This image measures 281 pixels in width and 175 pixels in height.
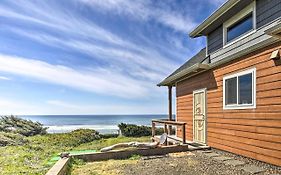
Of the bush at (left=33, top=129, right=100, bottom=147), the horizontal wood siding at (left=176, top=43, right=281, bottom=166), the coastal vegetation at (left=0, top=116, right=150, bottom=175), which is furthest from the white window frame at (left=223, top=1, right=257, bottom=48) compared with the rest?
the bush at (left=33, top=129, right=100, bottom=147)

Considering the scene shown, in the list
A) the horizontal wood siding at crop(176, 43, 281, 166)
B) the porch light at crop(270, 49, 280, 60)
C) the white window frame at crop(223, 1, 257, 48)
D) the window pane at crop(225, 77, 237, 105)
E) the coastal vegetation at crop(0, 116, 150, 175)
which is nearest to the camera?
the porch light at crop(270, 49, 280, 60)

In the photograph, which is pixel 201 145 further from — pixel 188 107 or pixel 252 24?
pixel 252 24

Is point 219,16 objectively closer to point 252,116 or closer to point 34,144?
point 252,116

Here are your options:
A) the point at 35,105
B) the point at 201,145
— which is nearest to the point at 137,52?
the point at 201,145

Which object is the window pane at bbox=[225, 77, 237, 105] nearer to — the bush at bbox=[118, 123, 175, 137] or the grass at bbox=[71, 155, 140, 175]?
the grass at bbox=[71, 155, 140, 175]

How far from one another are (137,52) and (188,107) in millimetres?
10475

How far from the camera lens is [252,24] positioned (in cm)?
580

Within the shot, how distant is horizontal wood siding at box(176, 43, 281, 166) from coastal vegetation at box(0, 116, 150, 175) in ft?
15.8

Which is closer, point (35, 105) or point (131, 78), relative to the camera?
point (131, 78)

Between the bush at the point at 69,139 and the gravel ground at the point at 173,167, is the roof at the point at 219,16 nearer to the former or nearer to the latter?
the gravel ground at the point at 173,167

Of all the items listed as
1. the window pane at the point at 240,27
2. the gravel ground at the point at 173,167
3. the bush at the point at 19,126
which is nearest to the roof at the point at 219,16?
the window pane at the point at 240,27

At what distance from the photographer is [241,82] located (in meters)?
6.11

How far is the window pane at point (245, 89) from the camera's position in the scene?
5750 millimetres

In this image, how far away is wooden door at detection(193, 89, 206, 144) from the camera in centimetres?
817
